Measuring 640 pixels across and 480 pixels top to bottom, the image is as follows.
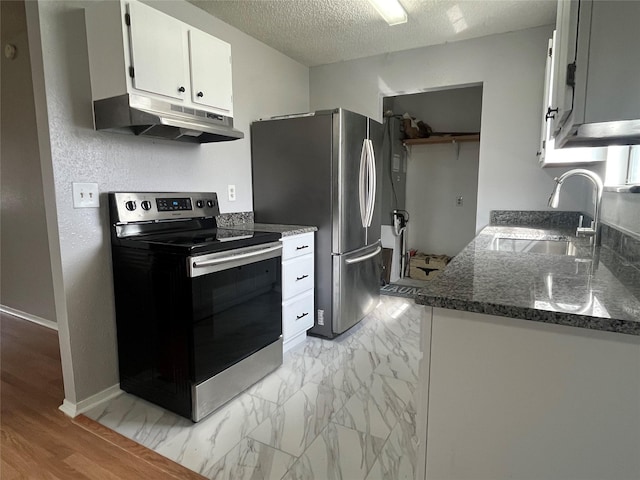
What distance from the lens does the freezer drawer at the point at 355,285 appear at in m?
2.71

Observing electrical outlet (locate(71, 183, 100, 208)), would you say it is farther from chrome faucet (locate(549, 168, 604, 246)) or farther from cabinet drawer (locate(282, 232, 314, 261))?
chrome faucet (locate(549, 168, 604, 246))

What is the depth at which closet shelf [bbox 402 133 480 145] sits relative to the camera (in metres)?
4.14

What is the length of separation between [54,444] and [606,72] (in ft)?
8.02

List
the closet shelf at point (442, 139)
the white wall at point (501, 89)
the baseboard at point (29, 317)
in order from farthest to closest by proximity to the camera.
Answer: the closet shelf at point (442, 139) < the baseboard at point (29, 317) < the white wall at point (501, 89)

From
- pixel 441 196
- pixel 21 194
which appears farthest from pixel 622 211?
pixel 21 194

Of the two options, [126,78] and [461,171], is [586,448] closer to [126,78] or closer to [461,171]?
[126,78]

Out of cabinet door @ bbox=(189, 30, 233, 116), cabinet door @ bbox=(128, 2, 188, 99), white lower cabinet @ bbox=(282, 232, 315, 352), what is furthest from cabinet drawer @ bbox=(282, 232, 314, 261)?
cabinet door @ bbox=(128, 2, 188, 99)

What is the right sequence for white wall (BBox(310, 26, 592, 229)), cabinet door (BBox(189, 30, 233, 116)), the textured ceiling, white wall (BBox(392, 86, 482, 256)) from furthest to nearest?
white wall (BBox(392, 86, 482, 256)) → white wall (BBox(310, 26, 592, 229)) → the textured ceiling → cabinet door (BBox(189, 30, 233, 116))

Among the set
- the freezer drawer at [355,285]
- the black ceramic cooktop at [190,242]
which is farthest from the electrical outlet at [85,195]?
the freezer drawer at [355,285]

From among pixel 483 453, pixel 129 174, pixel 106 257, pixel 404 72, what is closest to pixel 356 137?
pixel 404 72

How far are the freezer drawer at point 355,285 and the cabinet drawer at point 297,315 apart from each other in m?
0.19

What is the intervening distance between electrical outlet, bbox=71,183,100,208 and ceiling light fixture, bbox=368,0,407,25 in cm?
199

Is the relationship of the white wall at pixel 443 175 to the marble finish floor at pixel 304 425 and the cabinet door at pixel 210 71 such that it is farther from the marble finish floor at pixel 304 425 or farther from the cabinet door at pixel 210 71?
the cabinet door at pixel 210 71

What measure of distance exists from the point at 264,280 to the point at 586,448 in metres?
1.62
